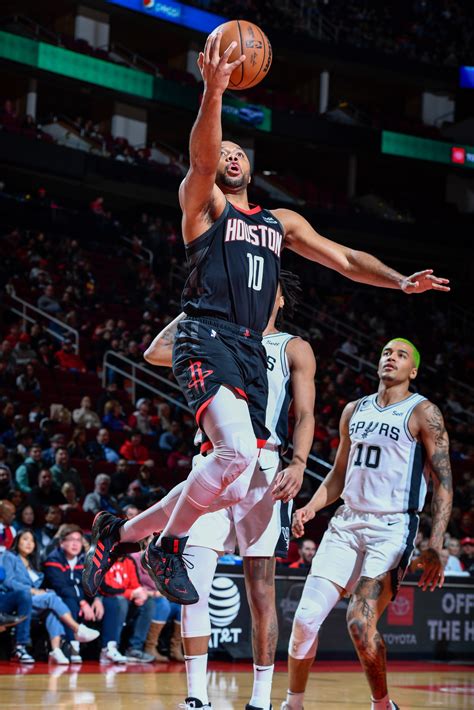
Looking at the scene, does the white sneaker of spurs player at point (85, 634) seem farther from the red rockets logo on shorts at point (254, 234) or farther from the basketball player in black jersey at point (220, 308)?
the red rockets logo on shorts at point (254, 234)

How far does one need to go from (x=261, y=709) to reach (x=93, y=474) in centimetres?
947

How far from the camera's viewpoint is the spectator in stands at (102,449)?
1477 cm

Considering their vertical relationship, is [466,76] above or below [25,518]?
above

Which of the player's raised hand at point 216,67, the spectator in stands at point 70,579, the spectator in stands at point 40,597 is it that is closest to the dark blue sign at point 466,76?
the spectator in stands at point 70,579

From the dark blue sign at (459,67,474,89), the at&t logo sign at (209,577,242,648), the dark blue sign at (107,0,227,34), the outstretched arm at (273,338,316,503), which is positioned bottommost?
the at&t logo sign at (209,577,242,648)

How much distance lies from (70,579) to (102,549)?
534 centimetres

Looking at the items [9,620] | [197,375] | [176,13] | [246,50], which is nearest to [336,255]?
[197,375]

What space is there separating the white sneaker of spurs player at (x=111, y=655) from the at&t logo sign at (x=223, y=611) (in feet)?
4.08

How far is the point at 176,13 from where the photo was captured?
2997 centimetres

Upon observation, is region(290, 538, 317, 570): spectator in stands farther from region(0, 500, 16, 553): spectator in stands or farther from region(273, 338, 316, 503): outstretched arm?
region(273, 338, 316, 503): outstretched arm

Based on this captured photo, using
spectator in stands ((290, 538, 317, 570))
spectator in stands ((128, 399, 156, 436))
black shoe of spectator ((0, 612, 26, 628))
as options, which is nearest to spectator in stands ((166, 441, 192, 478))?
spectator in stands ((128, 399, 156, 436))

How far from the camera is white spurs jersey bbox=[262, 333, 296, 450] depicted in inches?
230

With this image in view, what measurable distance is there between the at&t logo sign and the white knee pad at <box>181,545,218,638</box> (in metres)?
6.25

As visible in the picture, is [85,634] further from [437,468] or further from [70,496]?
[437,468]
